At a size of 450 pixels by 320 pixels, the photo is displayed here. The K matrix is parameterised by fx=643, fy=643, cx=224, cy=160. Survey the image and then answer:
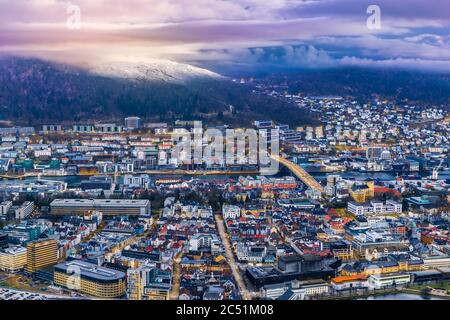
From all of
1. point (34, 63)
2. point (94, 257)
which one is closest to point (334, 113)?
point (34, 63)

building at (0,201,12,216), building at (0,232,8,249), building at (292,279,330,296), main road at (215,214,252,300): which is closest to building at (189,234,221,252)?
main road at (215,214,252,300)

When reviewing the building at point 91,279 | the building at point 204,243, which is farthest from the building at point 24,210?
the building at point 91,279

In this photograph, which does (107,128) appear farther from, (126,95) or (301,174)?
(301,174)

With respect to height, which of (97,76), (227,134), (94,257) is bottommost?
(94,257)

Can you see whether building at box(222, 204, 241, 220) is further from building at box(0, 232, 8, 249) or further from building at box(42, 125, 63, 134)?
building at box(42, 125, 63, 134)
